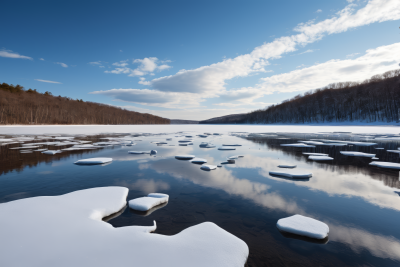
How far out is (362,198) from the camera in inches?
134

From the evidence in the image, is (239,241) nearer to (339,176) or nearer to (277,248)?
(277,248)

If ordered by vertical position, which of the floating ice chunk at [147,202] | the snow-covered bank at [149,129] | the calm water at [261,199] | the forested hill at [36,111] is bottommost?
the calm water at [261,199]

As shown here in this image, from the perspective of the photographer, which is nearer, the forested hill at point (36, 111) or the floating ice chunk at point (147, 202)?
the floating ice chunk at point (147, 202)

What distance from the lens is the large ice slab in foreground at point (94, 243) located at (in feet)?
5.32

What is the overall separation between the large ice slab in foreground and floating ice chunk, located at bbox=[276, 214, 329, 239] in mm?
741

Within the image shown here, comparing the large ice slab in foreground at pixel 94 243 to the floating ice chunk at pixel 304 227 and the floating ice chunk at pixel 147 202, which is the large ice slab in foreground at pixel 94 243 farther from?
the floating ice chunk at pixel 304 227

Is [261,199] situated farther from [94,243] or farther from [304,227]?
[94,243]

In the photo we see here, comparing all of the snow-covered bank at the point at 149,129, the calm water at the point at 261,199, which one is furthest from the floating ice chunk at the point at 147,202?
the snow-covered bank at the point at 149,129

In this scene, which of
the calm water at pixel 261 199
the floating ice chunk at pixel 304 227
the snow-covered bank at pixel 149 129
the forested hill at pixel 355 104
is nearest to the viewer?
the calm water at pixel 261 199

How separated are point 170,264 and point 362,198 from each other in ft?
12.6

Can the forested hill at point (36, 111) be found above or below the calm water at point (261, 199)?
above

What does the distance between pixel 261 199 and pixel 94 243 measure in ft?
8.82

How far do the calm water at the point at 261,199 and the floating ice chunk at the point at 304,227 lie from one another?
92 millimetres

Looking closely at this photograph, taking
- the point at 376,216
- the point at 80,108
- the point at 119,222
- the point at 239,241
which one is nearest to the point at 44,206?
the point at 119,222
